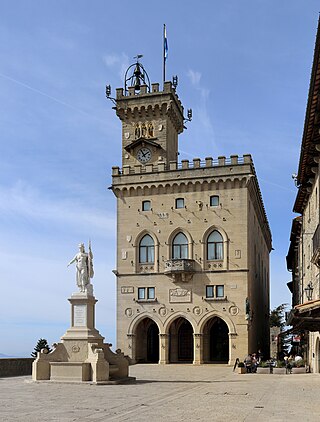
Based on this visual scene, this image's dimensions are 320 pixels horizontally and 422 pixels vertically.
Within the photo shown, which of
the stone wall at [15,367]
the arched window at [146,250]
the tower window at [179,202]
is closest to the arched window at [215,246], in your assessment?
Answer: the tower window at [179,202]

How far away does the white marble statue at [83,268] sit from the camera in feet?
99.7

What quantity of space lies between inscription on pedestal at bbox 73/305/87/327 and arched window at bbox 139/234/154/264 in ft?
84.2

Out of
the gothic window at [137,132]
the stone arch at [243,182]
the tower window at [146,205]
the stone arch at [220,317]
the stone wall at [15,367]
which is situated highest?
the gothic window at [137,132]

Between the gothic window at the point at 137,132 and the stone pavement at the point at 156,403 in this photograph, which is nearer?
the stone pavement at the point at 156,403

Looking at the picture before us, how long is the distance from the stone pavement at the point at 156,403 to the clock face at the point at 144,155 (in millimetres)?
35294

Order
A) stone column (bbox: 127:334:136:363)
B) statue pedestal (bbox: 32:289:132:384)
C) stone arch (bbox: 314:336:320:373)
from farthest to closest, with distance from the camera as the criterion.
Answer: stone column (bbox: 127:334:136:363), stone arch (bbox: 314:336:320:373), statue pedestal (bbox: 32:289:132:384)

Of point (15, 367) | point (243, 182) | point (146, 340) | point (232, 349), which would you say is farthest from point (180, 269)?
point (15, 367)

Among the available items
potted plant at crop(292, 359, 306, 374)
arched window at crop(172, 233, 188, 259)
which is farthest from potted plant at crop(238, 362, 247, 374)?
arched window at crop(172, 233, 188, 259)

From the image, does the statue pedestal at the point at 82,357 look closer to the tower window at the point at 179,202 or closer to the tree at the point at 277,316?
the tower window at the point at 179,202

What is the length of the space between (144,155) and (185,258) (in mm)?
11564

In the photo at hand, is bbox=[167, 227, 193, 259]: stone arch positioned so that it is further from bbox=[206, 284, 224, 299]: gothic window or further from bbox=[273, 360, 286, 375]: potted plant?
bbox=[273, 360, 286, 375]: potted plant

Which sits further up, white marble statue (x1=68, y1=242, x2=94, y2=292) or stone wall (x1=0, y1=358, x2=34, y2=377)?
Result: white marble statue (x1=68, y1=242, x2=94, y2=292)

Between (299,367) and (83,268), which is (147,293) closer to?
(299,367)

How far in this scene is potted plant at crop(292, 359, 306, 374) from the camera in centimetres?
3975
